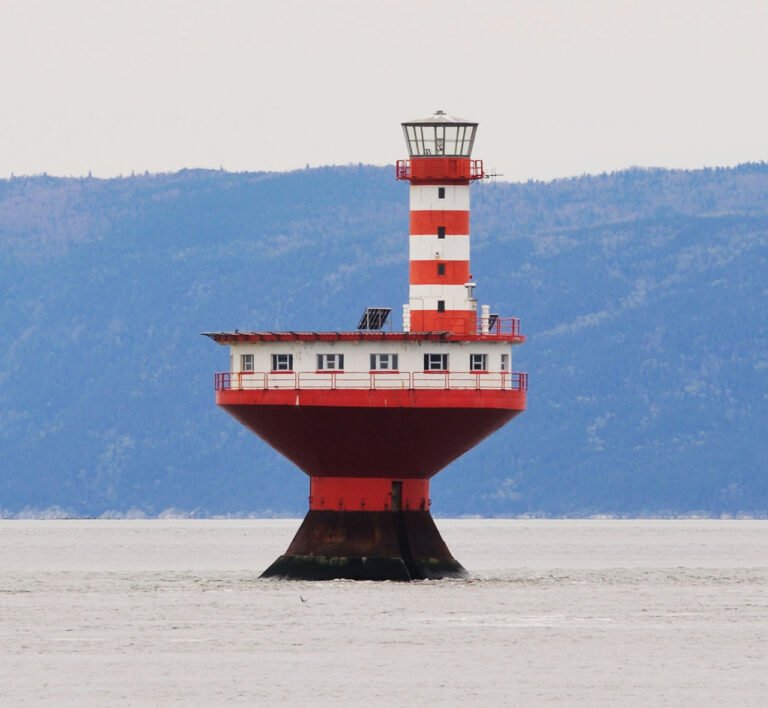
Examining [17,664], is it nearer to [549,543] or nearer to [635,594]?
[635,594]

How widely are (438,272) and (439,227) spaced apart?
1170 millimetres

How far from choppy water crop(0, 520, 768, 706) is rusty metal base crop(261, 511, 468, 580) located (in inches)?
25.8

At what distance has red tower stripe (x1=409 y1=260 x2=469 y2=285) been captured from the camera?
235 ft

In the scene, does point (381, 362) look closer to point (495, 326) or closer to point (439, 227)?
point (495, 326)

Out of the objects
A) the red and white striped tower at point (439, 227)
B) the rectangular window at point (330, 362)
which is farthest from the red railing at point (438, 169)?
the rectangular window at point (330, 362)

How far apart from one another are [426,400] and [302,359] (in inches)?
132

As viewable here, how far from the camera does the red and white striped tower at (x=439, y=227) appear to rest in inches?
2817

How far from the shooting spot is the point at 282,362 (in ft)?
232

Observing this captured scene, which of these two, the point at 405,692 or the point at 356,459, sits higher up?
the point at 356,459

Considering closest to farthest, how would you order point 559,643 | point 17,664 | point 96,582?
point 17,664 → point 559,643 → point 96,582

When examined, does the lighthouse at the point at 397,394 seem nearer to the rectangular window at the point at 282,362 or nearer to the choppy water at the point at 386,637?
the rectangular window at the point at 282,362

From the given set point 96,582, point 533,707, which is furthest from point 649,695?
point 96,582

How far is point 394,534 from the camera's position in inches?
2785

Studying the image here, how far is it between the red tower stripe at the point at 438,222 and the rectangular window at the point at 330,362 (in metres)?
4.07
